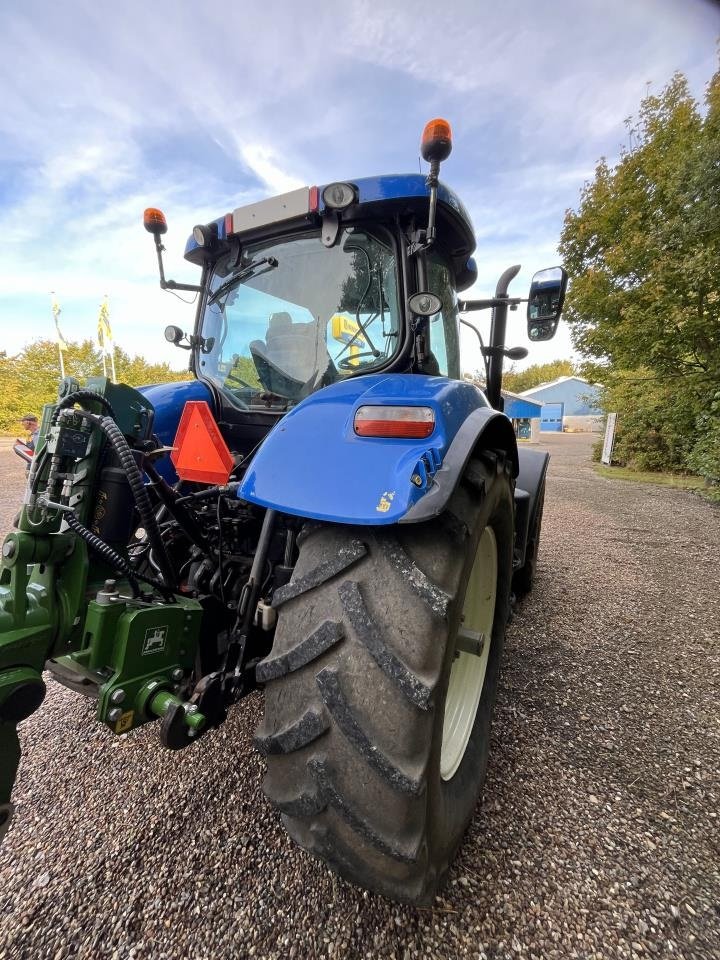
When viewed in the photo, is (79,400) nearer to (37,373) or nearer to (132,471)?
(132,471)

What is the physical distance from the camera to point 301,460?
1.24m

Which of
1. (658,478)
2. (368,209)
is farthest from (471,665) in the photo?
(658,478)

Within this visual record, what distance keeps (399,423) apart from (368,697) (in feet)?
2.21

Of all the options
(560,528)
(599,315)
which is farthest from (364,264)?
(599,315)

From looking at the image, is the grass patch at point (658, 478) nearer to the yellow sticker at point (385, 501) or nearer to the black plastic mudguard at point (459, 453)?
the black plastic mudguard at point (459, 453)

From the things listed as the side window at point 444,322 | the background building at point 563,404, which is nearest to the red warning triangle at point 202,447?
the side window at point 444,322

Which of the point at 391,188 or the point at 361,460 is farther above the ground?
the point at 391,188

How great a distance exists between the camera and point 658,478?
1086 cm

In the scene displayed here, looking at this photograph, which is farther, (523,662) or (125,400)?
(523,662)

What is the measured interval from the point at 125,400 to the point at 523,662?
2.39m

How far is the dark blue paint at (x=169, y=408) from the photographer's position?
204cm

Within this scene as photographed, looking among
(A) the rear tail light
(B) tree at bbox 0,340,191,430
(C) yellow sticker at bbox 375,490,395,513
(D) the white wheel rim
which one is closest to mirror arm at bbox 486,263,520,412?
(D) the white wheel rim

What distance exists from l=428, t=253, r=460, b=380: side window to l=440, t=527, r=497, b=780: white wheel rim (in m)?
0.98

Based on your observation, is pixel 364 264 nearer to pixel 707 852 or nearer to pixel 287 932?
pixel 287 932
